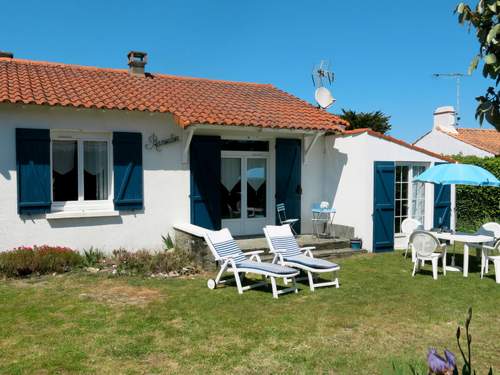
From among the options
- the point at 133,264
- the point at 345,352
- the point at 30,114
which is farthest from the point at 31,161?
the point at 345,352

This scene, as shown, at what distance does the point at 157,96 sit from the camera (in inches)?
442

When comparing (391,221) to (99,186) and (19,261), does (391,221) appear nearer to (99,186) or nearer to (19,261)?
(99,186)

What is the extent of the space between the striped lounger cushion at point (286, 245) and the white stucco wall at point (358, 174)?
3377mm

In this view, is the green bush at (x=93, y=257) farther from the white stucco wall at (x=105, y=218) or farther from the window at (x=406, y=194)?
the window at (x=406, y=194)

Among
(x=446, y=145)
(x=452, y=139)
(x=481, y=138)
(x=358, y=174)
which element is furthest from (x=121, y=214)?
(x=481, y=138)

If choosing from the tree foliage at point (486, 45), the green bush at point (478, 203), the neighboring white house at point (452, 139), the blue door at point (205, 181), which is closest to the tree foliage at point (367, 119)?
the neighboring white house at point (452, 139)

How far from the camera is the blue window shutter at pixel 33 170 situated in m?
9.17

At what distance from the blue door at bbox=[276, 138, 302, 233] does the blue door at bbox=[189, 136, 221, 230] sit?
1.83 meters

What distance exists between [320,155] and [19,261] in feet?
26.4

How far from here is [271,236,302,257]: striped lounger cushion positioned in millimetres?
8784

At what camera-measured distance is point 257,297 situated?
24.5 feet

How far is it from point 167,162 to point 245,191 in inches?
94.5

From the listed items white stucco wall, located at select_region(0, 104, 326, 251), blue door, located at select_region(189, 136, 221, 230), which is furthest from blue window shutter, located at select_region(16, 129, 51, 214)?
blue door, located at select_region(189, 136, 221, 230)

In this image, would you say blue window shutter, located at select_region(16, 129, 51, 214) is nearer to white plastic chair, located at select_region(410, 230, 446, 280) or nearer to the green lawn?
the green lawn
